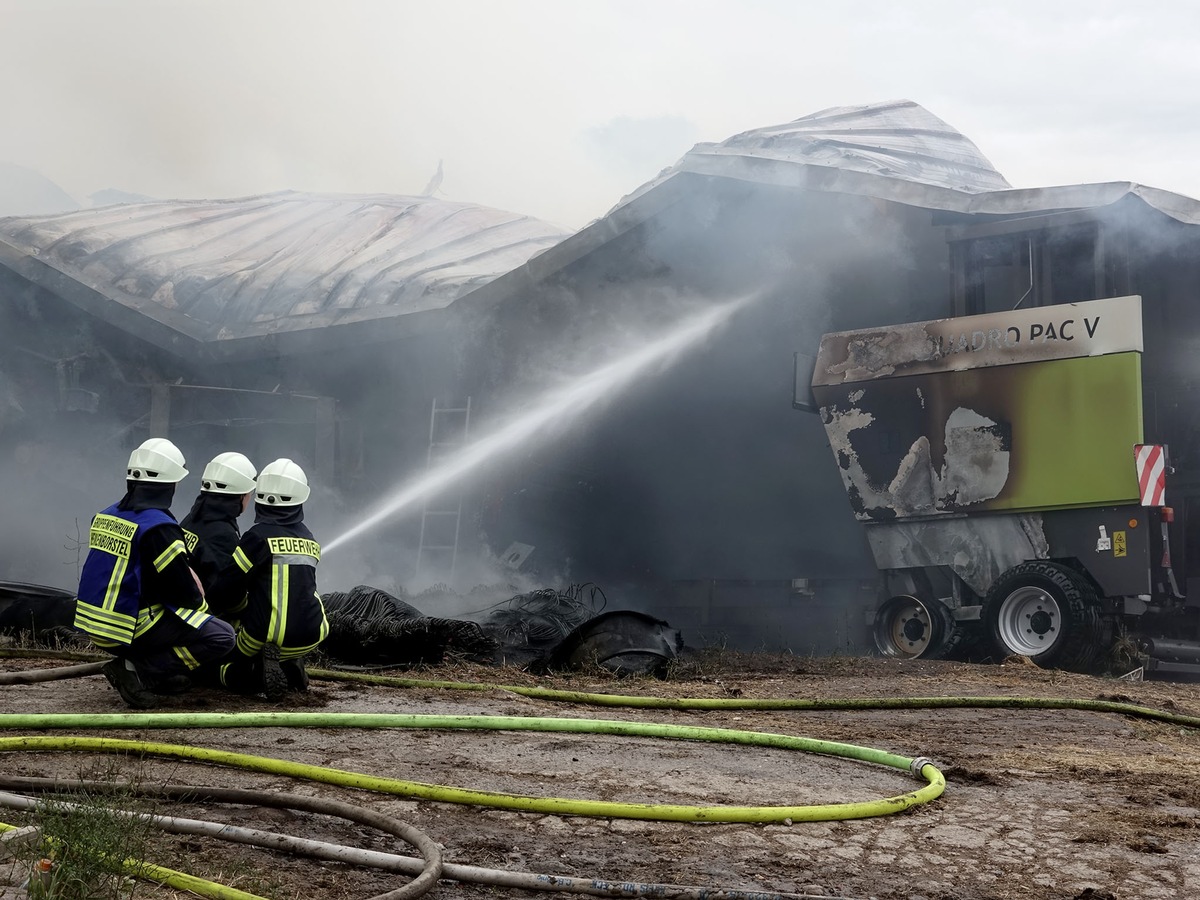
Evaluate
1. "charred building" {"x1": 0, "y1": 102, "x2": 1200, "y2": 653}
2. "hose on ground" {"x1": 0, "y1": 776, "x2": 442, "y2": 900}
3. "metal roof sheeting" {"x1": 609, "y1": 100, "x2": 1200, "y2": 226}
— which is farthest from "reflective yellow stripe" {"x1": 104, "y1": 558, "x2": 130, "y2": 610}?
"metal roof sheeting" {"x1": 609, "y1": 100, "x2": 1200, "y2": 226}

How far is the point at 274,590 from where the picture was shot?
570cm

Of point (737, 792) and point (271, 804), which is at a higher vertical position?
point (271, 804)

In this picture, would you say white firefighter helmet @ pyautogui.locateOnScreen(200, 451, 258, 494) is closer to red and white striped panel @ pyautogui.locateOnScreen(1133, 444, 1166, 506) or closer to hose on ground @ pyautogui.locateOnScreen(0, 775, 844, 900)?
hose on ground @ pyautogui.locateOnScreen(0, 775, 844, 900)

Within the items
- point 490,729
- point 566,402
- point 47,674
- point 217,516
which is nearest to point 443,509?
point 566,402

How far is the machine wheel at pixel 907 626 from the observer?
991cm

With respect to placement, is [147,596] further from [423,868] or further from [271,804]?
[423,868]

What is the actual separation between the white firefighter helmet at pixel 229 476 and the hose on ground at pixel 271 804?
2542 mm

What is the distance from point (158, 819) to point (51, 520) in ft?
42.2

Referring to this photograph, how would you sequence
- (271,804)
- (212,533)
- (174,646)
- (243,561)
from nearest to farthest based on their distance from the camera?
(271,804), (174,646), (243,561), (212,533)

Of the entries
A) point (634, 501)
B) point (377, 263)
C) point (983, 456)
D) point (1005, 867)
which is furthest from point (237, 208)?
point (1005, 867)

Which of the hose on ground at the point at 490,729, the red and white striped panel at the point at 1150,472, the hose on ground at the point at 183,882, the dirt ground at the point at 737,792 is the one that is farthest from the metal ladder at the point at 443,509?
the hose on ground at the point at 183,882

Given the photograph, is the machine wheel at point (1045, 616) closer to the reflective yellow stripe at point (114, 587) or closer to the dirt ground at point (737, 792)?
the dirt ground at point (737, 792)

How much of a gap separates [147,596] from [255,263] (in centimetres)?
1159

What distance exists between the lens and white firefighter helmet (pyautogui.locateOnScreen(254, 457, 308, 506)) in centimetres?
583
